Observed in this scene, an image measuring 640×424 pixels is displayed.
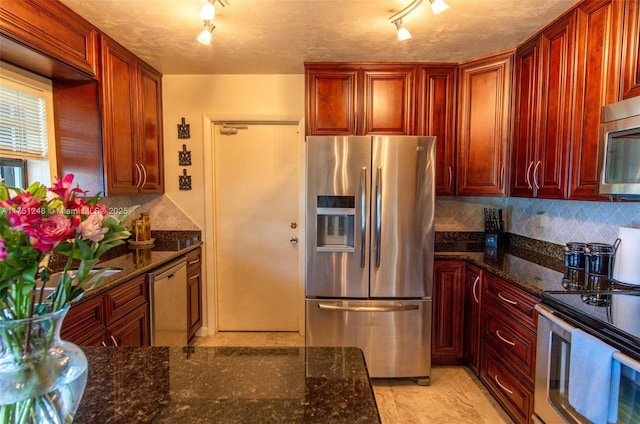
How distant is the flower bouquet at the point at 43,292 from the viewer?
0.57 metres

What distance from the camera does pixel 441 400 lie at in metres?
2.22

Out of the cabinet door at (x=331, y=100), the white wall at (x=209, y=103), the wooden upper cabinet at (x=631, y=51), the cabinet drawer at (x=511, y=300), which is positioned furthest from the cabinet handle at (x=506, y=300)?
the white wall at (x=209, y=103)

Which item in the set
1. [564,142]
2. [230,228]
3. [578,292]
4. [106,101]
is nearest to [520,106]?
[564,142]

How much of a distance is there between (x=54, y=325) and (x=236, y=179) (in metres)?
2.58

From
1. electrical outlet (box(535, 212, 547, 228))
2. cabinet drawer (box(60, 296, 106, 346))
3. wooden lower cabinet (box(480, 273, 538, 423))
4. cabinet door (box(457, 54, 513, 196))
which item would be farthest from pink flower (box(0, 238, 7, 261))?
electrical outlet (box(535, 212, 547, 228))

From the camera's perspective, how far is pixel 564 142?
191cm

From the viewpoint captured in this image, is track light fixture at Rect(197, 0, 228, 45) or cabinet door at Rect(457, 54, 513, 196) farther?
cabinet door at Rect(457, 54, 513, 196)

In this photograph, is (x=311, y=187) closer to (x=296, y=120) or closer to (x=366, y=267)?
(x=366, y=267)

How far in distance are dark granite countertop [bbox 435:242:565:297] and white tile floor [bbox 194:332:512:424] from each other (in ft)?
2.93

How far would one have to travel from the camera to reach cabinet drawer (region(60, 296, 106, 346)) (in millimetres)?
1516

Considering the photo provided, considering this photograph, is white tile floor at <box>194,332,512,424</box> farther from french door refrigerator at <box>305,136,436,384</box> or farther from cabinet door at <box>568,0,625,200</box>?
cabinet door at <box>568,0,625,200</box>

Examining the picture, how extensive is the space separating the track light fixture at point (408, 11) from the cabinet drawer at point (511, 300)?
1.57 meters

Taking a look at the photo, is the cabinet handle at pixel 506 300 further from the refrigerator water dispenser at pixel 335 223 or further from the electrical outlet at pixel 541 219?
the refrigerator water dispenser at pixel 335 223

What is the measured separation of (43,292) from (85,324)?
1.24 meters
